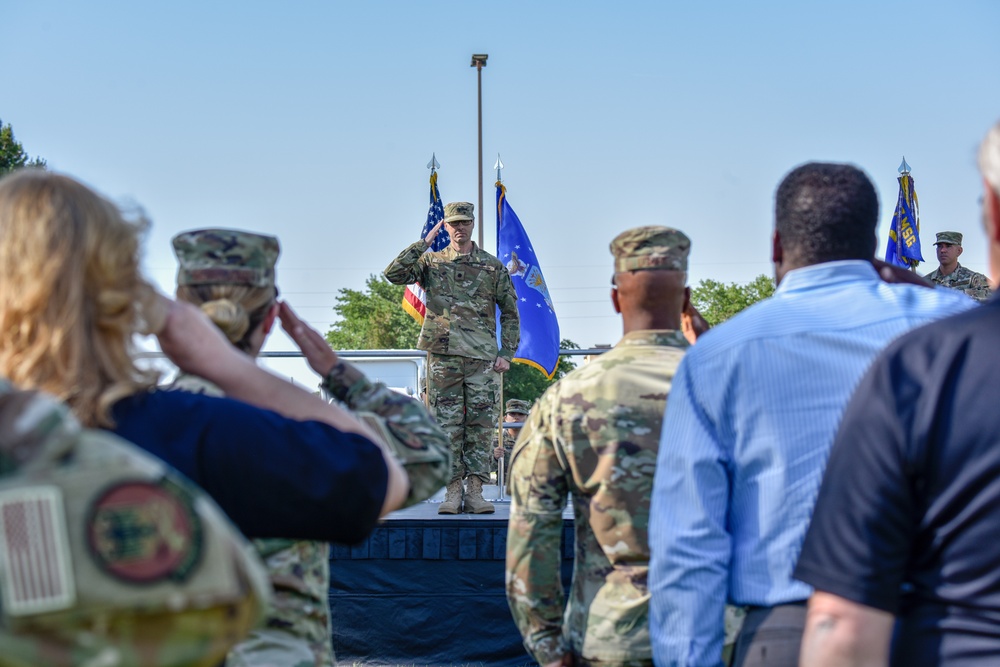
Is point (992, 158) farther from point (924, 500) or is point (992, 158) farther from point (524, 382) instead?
point (524, 382)

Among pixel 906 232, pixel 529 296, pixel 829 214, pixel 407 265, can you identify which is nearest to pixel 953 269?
pixel 906 232

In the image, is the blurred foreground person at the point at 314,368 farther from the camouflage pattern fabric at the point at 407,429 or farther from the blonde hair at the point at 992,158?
the blonde hair at the point at 992,158

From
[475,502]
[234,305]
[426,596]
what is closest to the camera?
[234,305]

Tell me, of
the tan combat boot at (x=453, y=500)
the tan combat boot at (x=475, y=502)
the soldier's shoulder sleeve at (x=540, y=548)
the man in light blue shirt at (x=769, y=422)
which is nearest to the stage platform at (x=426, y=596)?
the tan combat boot at (x=453, y=500)

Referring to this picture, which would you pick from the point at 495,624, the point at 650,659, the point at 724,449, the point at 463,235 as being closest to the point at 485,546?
the point at 495,624

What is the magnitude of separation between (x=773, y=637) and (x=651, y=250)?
1.22 m

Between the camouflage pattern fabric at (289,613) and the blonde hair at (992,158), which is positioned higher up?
the blonde hair at (992,158)

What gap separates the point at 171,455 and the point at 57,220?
40 centimetres

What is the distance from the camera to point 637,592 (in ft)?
9.80

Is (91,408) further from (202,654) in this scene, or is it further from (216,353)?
(202,654)

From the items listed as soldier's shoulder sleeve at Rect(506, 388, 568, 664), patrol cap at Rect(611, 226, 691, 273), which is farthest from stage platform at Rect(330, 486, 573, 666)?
patrol cap at Rect(611, 226, 691, 273)

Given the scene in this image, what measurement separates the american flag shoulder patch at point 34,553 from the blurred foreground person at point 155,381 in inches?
20.9

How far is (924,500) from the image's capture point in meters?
1.82

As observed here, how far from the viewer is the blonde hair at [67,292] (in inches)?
64.0
